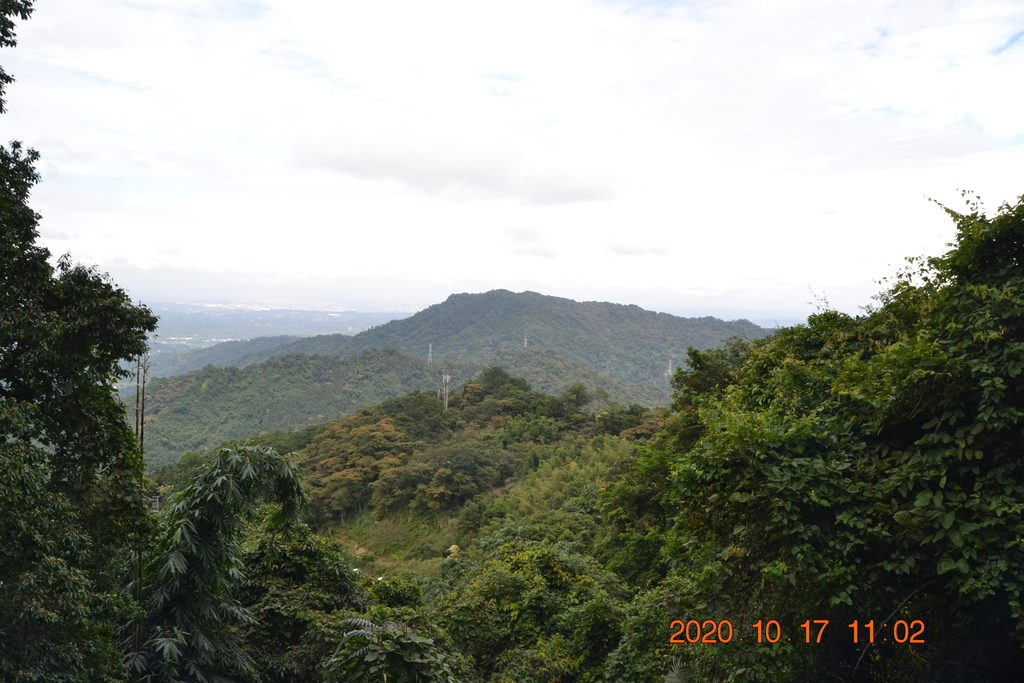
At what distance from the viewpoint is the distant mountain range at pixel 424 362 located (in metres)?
50.6

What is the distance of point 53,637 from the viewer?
396cm

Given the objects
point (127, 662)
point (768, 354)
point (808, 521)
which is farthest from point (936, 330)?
point (127, 662)

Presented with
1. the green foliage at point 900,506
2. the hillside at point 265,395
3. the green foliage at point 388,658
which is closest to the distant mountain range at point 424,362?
the hillside at point 265,395

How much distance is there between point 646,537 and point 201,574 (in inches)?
169

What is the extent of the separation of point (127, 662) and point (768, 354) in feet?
31.1

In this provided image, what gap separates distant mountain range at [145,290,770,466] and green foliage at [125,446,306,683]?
22.3 feet

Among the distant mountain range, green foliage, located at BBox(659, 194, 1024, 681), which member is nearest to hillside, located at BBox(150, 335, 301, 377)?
the distant mountain range

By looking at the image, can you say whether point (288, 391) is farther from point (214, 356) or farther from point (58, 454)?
point (214, 356)

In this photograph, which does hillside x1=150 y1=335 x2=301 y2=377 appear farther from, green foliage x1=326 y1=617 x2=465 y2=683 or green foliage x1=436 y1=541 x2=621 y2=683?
green foliage x1=326 y1=617 x2=465 y2=683

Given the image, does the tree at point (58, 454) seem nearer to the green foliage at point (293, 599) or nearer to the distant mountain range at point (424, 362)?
the green foliage at point (293, 599)

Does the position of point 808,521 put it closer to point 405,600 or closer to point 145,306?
point 145,306

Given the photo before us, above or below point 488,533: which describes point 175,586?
above

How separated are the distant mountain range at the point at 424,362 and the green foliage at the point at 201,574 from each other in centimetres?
681

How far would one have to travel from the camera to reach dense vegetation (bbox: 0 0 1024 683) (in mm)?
3355
